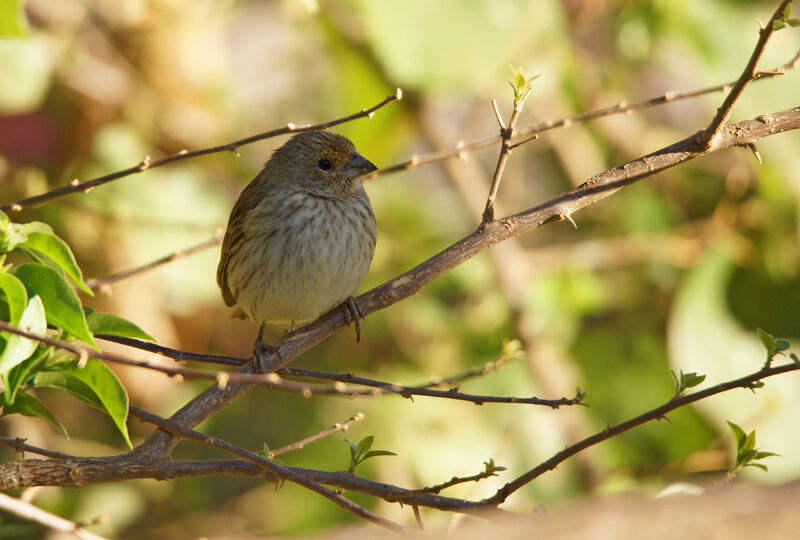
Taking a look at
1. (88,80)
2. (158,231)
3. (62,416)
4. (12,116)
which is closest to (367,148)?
(158,231)

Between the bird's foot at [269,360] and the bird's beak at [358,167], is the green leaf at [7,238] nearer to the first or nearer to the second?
the bird's foot at [269,360]

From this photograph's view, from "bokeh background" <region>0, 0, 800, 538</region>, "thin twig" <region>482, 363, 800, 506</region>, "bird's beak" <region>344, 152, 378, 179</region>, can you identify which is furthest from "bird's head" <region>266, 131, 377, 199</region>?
"thin twig" <region>482, 363, 800, 506</region>

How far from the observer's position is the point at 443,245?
6.06m

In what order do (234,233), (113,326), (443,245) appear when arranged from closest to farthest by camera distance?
(113,326) < (234,233) < (443,245)

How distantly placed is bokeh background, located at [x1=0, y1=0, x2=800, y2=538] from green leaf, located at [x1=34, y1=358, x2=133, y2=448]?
2608 millimetres

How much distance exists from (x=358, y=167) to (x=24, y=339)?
99.1 inches

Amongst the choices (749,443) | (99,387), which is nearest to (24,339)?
(99,387)

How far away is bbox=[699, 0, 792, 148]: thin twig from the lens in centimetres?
236

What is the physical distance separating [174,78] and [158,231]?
1161 mm

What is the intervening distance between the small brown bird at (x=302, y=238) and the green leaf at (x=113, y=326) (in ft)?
4.70

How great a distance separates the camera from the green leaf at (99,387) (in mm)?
2143

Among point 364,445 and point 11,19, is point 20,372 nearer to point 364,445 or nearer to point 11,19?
point 364,445

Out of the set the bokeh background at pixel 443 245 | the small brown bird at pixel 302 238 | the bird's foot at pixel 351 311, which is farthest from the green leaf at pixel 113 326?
the bokeh background at pixel 443 245

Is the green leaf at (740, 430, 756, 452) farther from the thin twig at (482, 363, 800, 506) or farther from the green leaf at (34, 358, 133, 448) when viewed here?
the green leaf at (34, 358, 133, 448)
